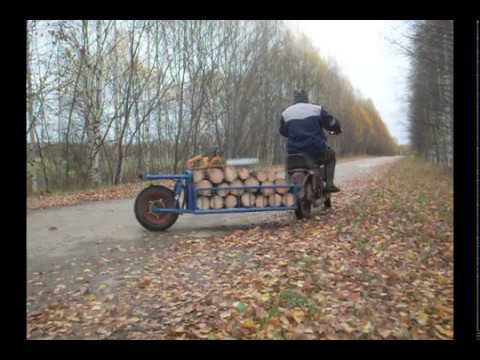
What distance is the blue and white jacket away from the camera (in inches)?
264

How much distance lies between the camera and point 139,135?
22797 millimetres

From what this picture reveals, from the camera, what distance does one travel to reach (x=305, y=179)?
666cm

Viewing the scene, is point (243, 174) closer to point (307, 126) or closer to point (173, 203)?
point (173, 203)

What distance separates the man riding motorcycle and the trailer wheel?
2203 mm

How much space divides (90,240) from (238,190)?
2.39 metres

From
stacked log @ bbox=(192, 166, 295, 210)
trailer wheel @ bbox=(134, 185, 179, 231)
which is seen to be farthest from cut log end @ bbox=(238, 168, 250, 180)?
trailer wheel @ bbox=(134, 185, 179, 231)

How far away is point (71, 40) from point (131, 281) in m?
14.3

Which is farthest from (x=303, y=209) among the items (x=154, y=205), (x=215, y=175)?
(x=154, y=205)

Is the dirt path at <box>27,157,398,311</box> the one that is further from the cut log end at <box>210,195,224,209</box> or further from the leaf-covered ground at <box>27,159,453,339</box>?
the cut log end at <box>210,195,224,209</box>

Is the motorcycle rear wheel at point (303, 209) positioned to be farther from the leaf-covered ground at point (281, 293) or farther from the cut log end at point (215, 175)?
the cut log end at point (215, 175)

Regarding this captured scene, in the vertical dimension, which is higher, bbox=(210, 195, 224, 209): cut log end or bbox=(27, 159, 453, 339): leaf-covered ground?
bbox=(210, 195, 224, 209): cut log end

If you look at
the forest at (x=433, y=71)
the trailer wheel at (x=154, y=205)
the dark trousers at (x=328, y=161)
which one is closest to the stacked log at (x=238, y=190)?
the trailer wheel at (x=154, y=205)

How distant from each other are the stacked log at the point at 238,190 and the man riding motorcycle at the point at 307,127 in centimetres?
66
